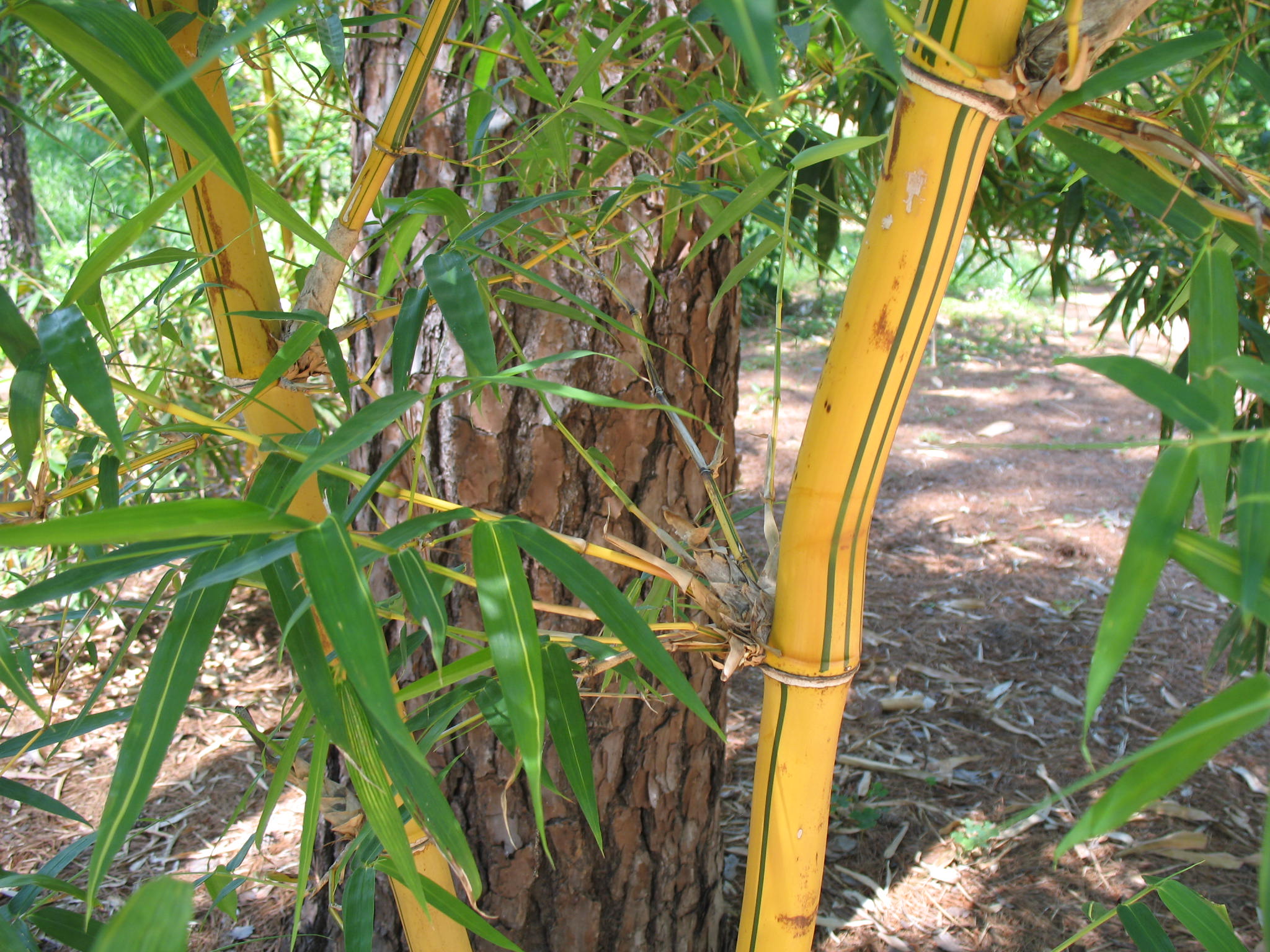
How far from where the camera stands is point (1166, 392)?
272mm

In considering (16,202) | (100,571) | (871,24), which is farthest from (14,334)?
(16,202)

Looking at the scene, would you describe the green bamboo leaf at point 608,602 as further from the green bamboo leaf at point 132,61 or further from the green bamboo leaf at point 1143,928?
the green bamboo leaf at point 1143,928

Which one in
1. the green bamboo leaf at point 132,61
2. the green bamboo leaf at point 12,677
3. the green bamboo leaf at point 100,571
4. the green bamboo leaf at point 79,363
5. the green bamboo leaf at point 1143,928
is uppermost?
the green bamboo leaf at point 132,61

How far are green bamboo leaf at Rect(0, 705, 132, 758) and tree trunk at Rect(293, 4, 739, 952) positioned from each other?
1.24 ft

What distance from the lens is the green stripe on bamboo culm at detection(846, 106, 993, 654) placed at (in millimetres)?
362

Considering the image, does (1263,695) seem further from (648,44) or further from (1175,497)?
(648,44)

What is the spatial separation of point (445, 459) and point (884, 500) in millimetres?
1917

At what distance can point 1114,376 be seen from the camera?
279 millimetres

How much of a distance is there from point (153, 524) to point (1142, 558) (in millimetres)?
300

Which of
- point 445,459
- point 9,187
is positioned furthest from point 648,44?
point 9,187

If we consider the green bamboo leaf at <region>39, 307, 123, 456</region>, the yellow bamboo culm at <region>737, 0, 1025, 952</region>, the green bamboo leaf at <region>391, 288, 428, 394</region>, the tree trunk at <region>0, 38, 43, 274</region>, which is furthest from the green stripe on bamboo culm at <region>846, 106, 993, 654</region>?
the tree trunk at <region>0, 38, 43, 274</region>

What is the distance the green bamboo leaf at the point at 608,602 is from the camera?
33 centimetres

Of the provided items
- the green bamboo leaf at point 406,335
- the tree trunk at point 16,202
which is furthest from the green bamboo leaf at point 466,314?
the tree trunk at point 16,202

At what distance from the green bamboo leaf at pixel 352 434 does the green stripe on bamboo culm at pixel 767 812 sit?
0.24m
